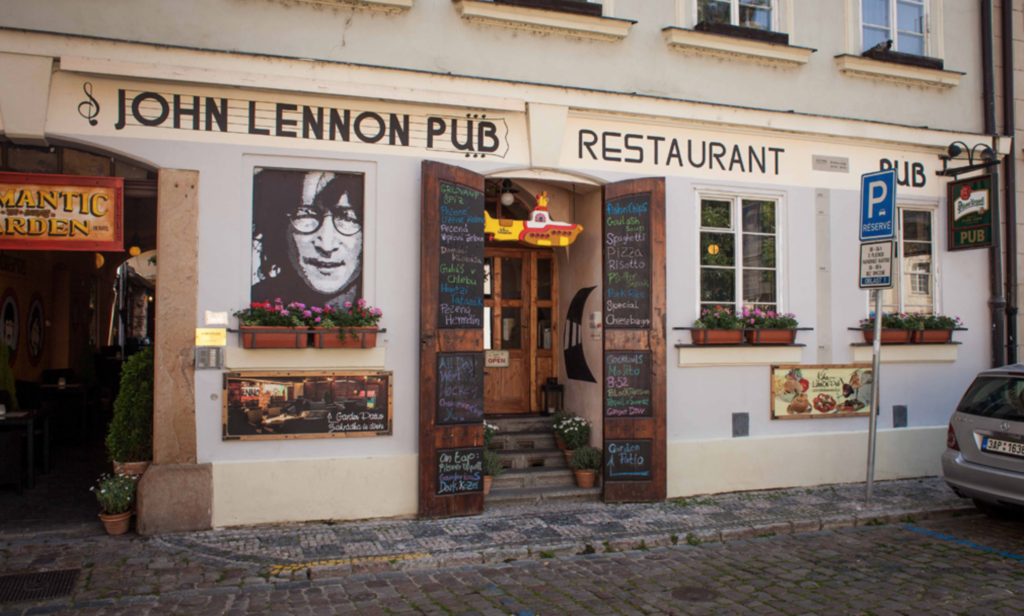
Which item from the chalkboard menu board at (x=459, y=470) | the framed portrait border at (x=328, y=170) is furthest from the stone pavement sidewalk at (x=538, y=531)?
the framed portrait border at (x=328, y=170)

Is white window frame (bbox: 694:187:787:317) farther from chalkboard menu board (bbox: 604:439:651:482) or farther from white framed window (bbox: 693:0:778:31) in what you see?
white framed window (bbox: 693:0:778:31)

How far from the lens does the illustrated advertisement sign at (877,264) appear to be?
7570 millimetres

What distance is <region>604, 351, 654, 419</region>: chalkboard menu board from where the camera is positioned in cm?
787

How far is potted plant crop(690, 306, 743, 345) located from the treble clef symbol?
21.0 ft

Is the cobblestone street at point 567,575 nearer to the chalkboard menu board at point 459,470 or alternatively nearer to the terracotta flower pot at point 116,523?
the terracotta flower pot at point 116,523

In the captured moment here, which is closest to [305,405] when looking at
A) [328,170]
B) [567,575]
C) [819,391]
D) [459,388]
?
[459,388]

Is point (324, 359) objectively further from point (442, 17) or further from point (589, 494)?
point (442, 17)

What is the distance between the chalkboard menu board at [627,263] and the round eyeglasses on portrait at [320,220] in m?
2.73

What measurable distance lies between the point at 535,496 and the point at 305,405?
2.58 meters

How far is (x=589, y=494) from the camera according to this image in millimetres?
7867

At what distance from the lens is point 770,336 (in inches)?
332

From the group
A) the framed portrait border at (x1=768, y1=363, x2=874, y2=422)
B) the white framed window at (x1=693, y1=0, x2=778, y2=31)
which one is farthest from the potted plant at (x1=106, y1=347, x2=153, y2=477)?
the white framed window at (x1=693, y1=0, x2=778, y2=31)

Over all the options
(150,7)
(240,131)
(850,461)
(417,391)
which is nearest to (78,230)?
(240,131)

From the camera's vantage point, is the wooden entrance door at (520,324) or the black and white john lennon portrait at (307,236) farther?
the wooden entrance door at (520,324)
